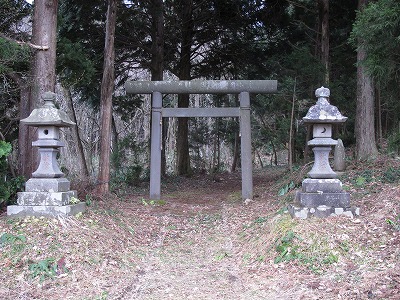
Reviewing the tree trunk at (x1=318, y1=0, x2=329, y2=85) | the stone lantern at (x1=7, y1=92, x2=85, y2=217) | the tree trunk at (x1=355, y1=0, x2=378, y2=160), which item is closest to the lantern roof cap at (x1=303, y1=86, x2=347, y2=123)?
the stone lantern at (x1=7, y1=92, x2=85, y2=217)

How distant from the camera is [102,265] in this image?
18.7 feet

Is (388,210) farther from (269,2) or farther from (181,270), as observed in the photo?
(269,2)

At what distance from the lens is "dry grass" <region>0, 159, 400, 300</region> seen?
479cm

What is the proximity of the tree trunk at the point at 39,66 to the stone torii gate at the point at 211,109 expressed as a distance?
3154 mm

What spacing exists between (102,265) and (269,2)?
12671 millimetres

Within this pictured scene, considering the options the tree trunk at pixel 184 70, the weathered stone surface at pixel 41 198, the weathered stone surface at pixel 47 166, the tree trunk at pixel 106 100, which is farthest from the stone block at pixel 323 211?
the tree trunk at pixel 184 70

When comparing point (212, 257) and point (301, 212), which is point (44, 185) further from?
point (301, 212)

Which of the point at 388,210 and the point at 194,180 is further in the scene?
the point at 194,180

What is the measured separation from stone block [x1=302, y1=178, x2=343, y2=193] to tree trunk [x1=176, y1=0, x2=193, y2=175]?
426 inches

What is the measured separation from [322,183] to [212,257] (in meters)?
2.25

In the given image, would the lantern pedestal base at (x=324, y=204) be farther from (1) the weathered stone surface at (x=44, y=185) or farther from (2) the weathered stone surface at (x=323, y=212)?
(1) the weathered stone surface at (x=44, y=185)

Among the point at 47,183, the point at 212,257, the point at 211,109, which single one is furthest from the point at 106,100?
the point at 212,257

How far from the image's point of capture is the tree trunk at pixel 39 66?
8164mm

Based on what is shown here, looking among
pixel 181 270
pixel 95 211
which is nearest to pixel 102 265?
pixel 181 270
